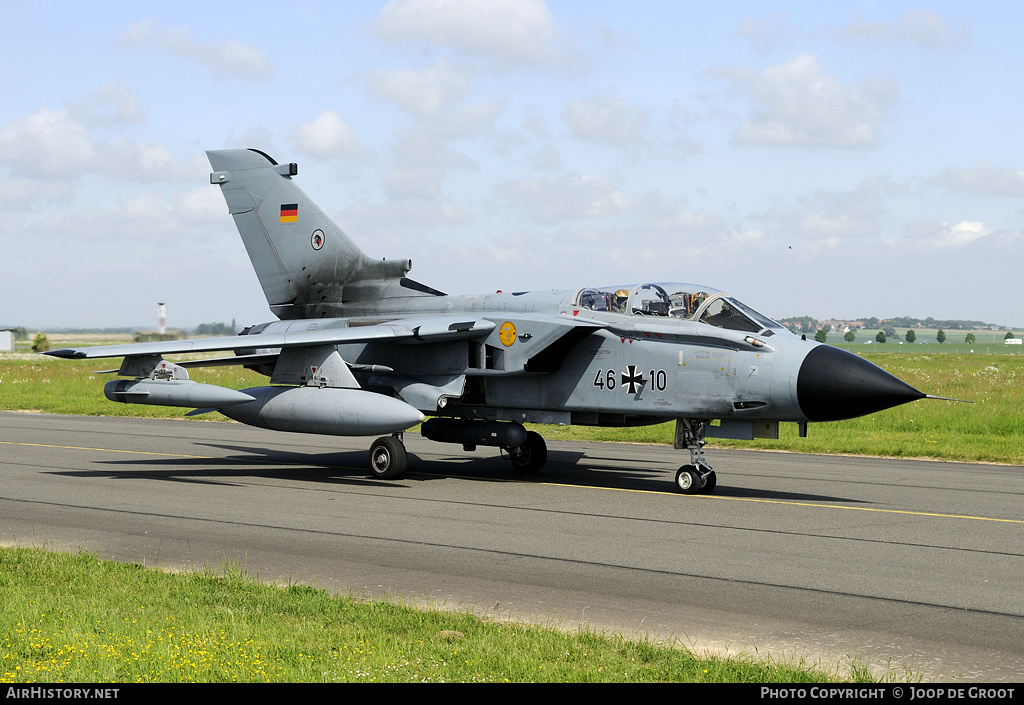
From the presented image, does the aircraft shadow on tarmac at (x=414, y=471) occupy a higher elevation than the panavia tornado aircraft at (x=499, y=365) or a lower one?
lower

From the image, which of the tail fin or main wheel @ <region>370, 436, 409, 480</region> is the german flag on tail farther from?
main wheel @ <region>370, 436, 409, 480</region>

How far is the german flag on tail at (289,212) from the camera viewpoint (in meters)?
18.6

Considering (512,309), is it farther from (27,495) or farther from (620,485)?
(27,495)

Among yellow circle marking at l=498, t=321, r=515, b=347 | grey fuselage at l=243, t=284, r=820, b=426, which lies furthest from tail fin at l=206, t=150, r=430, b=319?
yellow circle marking at l=498, t=321, r=515, b=347

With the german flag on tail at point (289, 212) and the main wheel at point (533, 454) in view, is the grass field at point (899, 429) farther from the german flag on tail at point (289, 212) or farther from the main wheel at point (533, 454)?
the main wheel at point (533, 454)

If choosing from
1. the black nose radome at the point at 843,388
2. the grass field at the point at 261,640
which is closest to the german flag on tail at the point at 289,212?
the black nose radome at the point at 843,388

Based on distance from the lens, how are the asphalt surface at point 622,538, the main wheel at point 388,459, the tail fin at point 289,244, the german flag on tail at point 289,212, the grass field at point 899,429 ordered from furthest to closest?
the grass field at point 899,429
the german flag on tail at point 289,212
the tail fin at point 289,244
the main wheel at point 388,459
the asphalt surface at point 622,538

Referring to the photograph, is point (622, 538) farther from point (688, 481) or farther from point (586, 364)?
point (586, 364)

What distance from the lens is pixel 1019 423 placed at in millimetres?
22547

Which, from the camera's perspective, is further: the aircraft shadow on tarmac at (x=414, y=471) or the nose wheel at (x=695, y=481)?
the aircraft shadow on tarmac at (x=414, y=471)

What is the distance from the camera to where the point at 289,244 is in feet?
61.3

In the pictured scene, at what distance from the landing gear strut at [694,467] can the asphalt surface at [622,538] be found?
1.35ft

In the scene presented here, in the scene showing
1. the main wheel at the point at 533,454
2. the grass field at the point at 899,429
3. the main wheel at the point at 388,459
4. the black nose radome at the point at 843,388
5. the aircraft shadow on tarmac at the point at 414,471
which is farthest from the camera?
the grass field at the point at 899,429

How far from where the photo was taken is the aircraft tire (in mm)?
13594
